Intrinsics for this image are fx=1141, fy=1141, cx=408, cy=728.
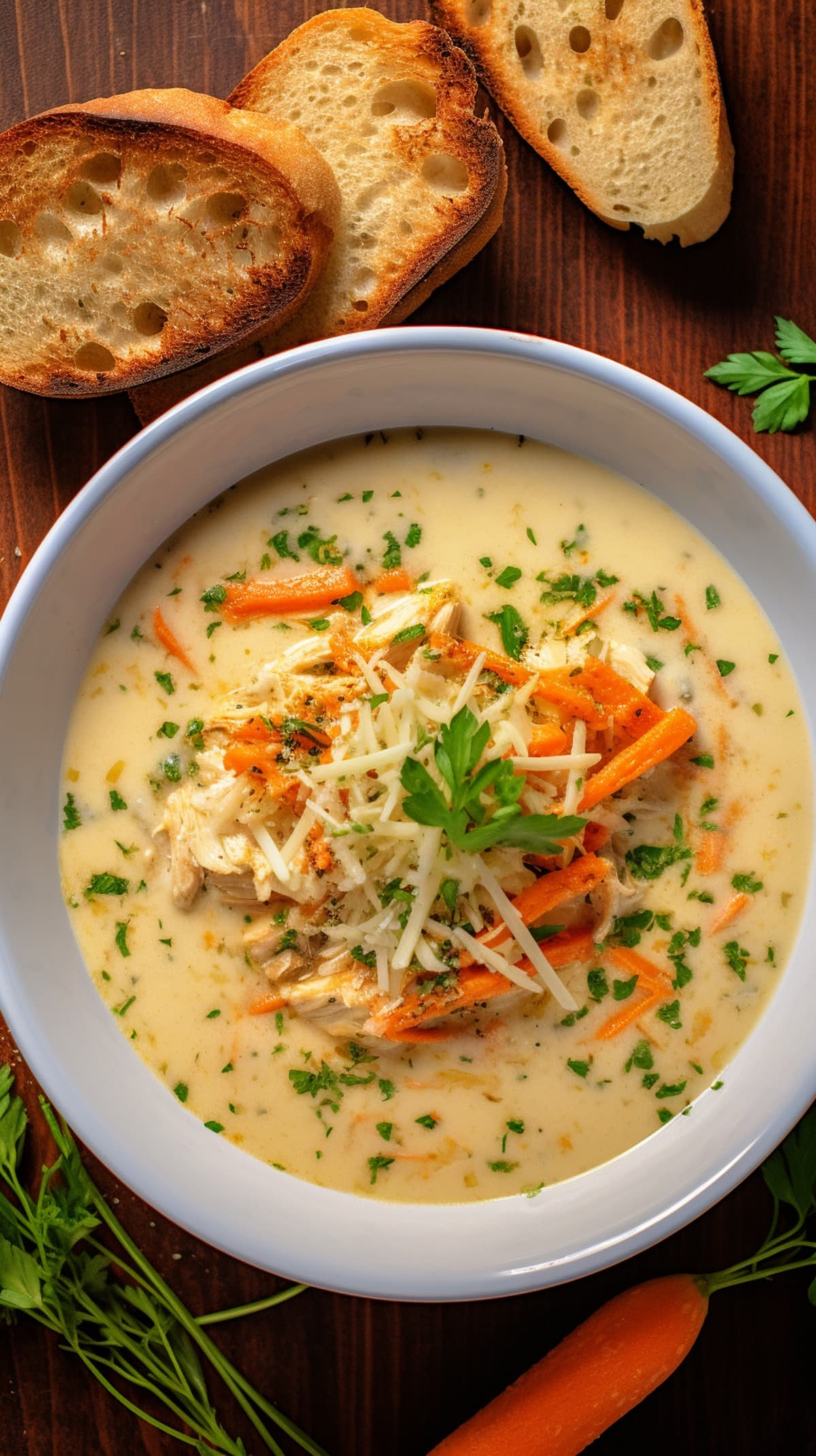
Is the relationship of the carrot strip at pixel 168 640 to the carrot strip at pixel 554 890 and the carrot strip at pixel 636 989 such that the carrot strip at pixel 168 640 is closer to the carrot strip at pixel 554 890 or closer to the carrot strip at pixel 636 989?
the carrot strip at pixel 554 890

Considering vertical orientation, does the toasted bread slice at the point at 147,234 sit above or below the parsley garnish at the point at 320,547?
above

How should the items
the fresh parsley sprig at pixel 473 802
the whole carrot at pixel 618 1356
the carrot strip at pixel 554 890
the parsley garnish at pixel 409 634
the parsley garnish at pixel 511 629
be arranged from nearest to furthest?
the fresh parsley sprig at pixel 473 802
the carrot strip at pixel 554 890
the parsley garnish at pixel 409 634
the parsley garnish at pixel 511 629
the whole carrot at pixel 618 1356

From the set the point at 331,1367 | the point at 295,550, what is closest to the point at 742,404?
the point at 295,550

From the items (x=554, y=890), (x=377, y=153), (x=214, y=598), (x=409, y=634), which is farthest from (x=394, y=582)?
(x=377, y=153)

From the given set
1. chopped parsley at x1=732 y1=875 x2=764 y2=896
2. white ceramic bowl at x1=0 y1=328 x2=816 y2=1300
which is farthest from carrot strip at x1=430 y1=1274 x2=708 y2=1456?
chopped parsley at x1=732 y1=875 x2=764 y2=896

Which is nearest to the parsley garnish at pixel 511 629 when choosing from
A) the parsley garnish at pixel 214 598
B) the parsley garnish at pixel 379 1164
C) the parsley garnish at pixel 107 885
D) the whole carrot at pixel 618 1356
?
the parsley garnish at pixel 214 598

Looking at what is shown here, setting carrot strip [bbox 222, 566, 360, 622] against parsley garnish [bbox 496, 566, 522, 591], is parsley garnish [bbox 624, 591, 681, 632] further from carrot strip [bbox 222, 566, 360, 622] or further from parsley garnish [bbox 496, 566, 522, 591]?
carrot strip [bbox 222, 566, 360, 622]

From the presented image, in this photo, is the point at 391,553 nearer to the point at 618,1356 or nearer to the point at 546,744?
the point at 546,744
